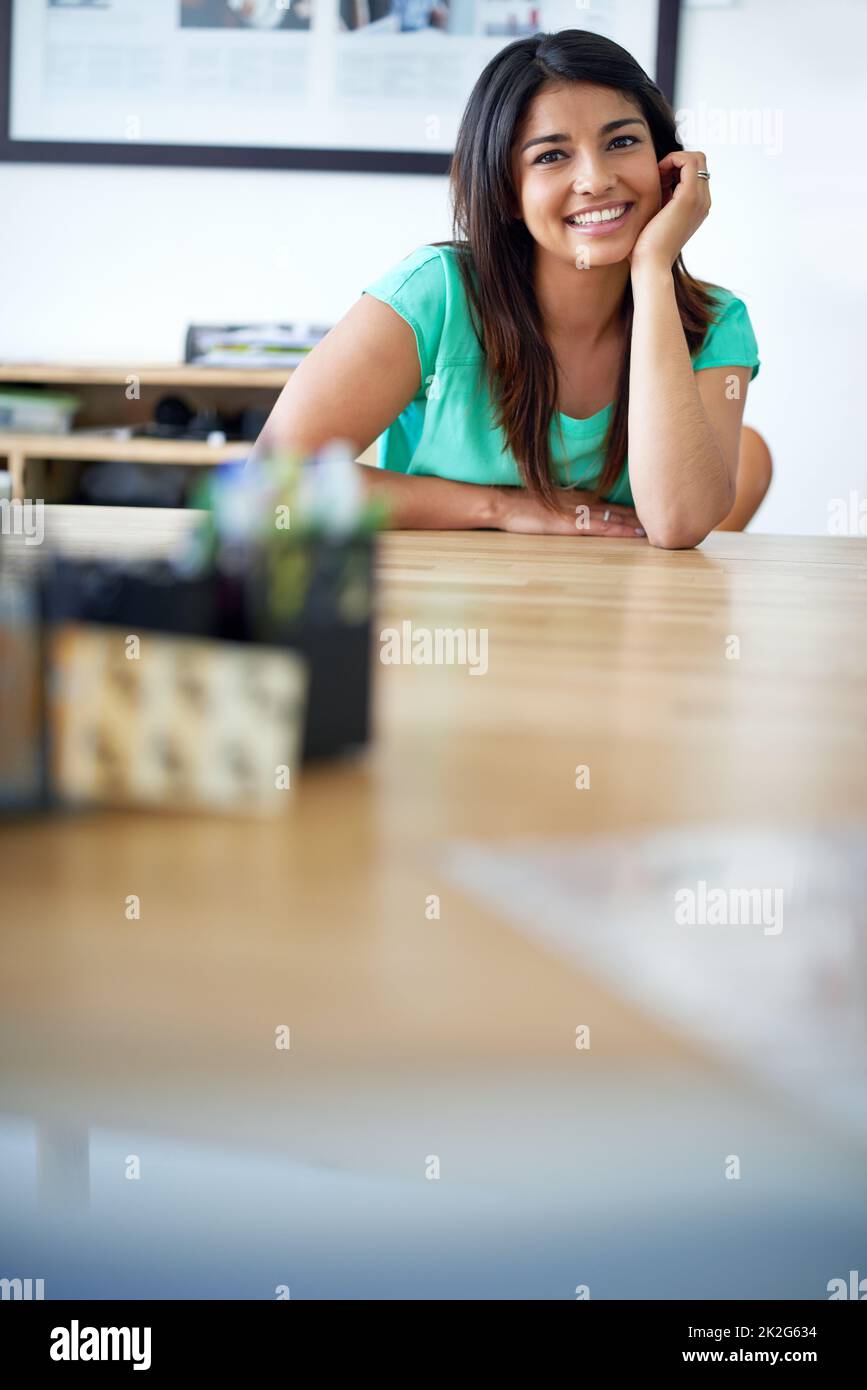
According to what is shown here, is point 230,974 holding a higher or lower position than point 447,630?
lower

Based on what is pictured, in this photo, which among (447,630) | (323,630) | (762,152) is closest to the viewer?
(323,630)

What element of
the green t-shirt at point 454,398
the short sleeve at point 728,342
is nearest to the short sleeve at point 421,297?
the green t-shirt at point 454,398

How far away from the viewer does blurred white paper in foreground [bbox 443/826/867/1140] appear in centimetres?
30

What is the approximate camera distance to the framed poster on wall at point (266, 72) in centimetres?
323

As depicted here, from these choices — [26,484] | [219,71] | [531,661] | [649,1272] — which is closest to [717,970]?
[531,661]

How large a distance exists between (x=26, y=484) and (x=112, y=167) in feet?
2.84

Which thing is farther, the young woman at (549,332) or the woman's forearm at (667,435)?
the young woman at (549,332)

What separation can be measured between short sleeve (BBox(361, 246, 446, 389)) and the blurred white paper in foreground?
48.9 inches

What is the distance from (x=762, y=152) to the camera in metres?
3.32

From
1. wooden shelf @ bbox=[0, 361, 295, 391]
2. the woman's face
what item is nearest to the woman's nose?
the woman's face

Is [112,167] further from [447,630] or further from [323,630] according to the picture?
[323,630]

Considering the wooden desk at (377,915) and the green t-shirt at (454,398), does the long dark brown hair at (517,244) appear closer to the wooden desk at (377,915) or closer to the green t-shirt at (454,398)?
the green t-shirt at (454,398)
